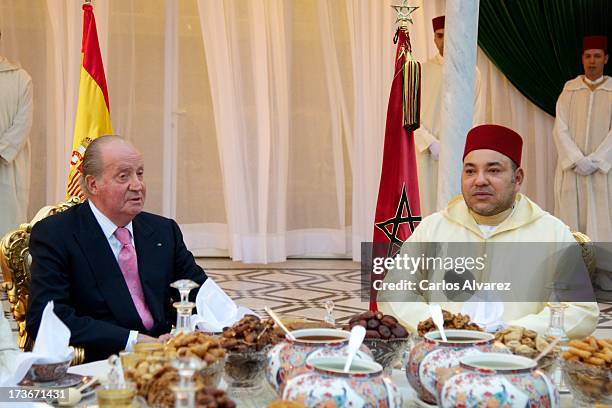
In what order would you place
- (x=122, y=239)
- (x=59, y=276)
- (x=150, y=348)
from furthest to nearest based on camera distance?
(x=122, y=239)
(x=59, y=276)
(x=150, y=348)

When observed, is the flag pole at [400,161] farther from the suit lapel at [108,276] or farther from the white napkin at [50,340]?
the white napkin at [50,340]

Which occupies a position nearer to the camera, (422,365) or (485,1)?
(422,365)

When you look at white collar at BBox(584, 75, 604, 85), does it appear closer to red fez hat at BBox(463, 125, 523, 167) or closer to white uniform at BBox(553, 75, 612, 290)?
white uniform at BBox(553, 75, 612, 290)

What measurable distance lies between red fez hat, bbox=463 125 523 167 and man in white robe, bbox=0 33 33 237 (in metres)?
5.40

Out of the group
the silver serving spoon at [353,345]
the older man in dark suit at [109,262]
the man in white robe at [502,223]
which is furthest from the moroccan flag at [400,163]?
the silver serving spoon at [353,345]

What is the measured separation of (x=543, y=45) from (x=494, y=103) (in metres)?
0.77

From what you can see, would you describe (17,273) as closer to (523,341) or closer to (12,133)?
(523,341)

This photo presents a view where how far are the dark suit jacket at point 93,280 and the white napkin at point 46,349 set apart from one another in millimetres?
790

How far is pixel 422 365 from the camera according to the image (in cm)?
199

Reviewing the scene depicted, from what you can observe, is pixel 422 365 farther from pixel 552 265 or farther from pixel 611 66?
pixel 611 66

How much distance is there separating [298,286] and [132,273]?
482 centimetres

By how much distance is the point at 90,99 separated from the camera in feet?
18.1

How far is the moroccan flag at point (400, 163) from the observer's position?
557cm

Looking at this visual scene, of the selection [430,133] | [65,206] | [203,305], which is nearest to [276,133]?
[430,133]
